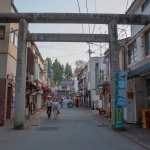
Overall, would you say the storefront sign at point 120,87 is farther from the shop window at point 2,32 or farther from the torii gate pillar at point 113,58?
the shop window at point 2,32

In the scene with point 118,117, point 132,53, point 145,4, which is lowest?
point 118,117

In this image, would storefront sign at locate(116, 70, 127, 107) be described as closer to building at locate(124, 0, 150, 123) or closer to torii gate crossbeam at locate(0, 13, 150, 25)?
building at locate(124, 0, 150, 123)

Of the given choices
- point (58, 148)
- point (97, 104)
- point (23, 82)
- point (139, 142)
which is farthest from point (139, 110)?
point (97, 104)

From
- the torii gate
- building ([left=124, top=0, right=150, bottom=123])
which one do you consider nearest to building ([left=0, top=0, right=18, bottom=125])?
the torii gate

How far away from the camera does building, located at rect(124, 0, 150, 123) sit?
16109 millimetres

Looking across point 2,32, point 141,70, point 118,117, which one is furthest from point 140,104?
point 2,32

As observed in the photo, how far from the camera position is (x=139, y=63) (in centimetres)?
1691

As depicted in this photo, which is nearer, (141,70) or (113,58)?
(141,70)

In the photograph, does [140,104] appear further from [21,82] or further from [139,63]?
[21,82]

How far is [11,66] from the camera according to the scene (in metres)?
18.2

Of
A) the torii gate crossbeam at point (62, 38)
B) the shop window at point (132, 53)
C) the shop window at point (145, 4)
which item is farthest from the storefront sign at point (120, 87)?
the shop window at point (145, 4)

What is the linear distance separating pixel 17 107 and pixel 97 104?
27.6 metres

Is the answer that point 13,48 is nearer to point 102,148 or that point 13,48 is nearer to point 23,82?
point 23,82

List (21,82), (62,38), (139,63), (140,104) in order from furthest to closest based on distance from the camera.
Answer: (140,104) → (139,63) → (62,38) → (21,82)
